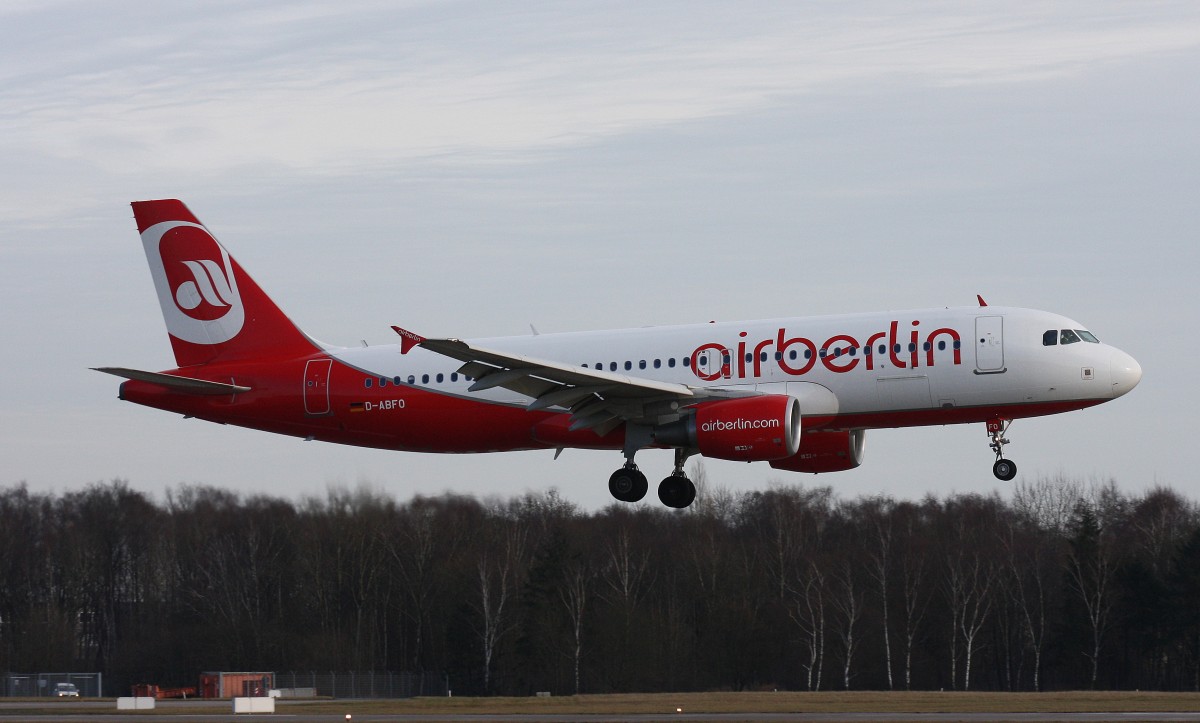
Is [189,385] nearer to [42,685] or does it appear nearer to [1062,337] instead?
[1062,337]

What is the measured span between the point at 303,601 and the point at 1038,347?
55.9m

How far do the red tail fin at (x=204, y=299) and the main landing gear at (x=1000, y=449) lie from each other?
18.8m

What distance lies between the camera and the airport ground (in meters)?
43.3

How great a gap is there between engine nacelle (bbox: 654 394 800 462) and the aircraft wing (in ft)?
2.32

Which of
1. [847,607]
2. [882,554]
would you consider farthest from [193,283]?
[882,554]

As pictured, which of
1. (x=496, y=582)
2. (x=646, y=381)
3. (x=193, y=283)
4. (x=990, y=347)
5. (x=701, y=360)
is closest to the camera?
(x=990, y=347)

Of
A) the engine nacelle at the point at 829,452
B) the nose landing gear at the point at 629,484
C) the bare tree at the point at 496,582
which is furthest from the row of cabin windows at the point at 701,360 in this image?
the bare tree at the point at 496,582

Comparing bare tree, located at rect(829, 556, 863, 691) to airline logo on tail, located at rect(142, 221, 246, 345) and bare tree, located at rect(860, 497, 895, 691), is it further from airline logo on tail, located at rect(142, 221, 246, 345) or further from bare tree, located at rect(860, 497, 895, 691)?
airline logo on tail, located at rect(142, 221, 246, 345)

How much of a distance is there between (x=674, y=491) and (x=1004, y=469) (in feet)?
28.5

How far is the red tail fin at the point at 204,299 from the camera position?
153 ft

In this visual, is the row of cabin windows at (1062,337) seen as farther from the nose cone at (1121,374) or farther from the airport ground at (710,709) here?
the airport ground at (710,709)

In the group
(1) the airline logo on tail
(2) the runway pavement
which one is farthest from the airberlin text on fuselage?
(1) the airline logo on tail

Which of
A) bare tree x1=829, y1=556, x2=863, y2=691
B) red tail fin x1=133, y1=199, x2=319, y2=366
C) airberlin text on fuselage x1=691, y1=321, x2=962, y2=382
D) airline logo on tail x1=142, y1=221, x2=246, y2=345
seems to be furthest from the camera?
bare tree x1=829, y1=556, x2=863, y2=691

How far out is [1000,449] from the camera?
40688mm
